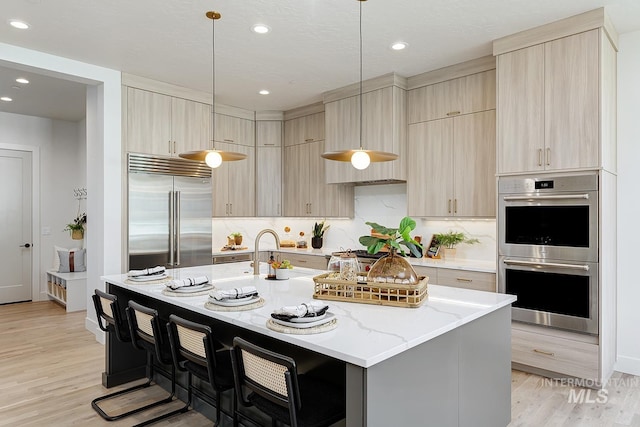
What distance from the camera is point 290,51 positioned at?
12.9 feet

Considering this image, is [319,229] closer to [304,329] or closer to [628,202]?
[628,202]

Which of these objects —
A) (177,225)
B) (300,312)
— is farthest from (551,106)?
(177,225)

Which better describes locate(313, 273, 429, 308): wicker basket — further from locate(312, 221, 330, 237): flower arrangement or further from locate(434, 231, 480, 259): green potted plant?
locate(312, 221, 330, 237): flower arrangement

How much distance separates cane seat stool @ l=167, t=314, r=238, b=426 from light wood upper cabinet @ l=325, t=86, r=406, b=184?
2972mm

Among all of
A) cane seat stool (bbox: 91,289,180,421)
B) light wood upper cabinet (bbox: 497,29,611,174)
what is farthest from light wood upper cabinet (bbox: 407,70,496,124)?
cane seat stool (bbox: 91,289,180,421)

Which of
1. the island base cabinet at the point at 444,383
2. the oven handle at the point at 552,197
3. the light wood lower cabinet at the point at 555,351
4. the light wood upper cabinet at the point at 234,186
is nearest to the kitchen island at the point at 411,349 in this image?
the island base cabinet at the point at 444,383

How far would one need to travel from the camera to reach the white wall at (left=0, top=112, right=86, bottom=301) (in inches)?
258

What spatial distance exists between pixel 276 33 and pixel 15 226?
5483 mm

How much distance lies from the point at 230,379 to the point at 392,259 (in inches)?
41.4

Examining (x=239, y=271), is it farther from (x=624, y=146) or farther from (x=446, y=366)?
(x=624, y=146)

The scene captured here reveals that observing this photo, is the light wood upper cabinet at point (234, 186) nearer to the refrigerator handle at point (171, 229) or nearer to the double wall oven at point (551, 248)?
the refrigerator handle at point (171, 229)

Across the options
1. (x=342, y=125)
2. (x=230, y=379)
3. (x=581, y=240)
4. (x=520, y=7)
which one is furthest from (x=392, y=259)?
(x=342, y=125)

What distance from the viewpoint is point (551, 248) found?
3.38 meters

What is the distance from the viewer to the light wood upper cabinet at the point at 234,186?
575cm
